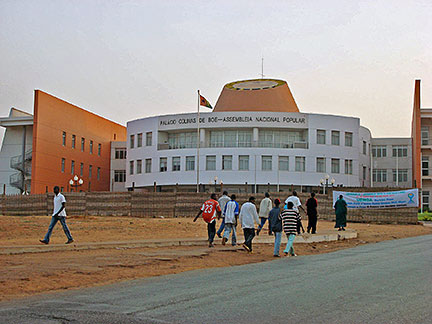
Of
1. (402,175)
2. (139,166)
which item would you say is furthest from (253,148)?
(402,175)

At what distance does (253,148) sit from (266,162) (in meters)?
2.03

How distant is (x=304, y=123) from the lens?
5994cm

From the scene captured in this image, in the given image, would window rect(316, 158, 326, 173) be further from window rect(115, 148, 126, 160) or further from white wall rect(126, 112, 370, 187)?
window rect(115, 148, 126, 160)

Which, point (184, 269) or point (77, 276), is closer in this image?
point (77, 276)

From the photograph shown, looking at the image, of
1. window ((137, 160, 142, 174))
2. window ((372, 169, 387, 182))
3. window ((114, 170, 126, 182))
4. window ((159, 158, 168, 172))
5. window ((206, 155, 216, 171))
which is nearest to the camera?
window ((206, 155, 216, 171))

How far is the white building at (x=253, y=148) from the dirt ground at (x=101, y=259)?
34357mm

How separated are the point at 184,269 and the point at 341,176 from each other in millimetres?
49166

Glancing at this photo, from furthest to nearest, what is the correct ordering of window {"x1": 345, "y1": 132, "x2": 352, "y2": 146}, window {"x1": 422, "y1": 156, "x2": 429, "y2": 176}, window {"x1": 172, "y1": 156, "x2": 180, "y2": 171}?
window {"x1": 422, "y1": 156, "x2": 429, "y2": 176} < window {"x1": 345, "y1": 132, "x2": 352, "y2": 146} < window {"x1": 172, "y1": 156, "x2": 180, "y2": 171}

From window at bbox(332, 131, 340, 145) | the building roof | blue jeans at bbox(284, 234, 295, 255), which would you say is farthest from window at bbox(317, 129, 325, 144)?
blue jeans at bbox(284, 234, 295, 255)

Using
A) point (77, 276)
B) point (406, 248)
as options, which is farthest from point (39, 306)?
point (406, 248)

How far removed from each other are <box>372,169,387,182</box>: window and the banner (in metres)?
35.3

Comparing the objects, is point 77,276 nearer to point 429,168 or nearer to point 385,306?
point 385,306

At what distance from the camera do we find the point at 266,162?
5903 centimetres

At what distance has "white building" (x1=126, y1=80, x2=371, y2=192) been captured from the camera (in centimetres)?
5881
